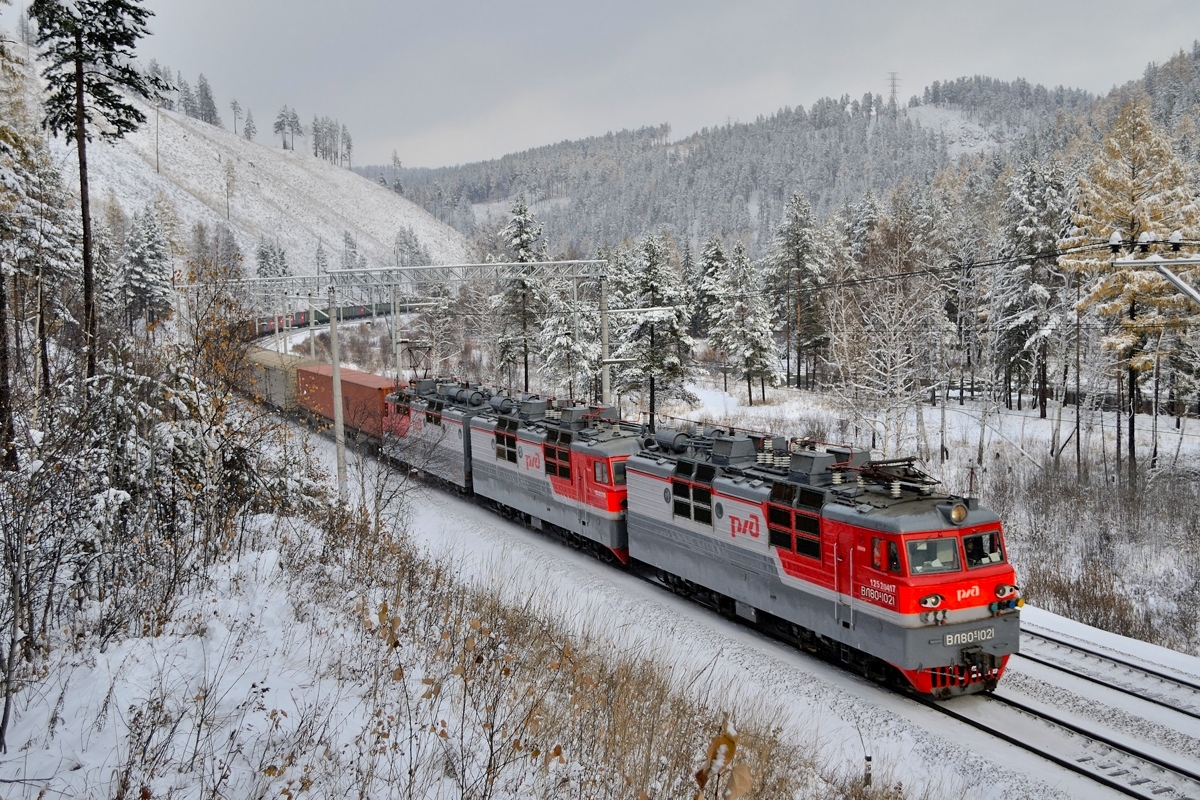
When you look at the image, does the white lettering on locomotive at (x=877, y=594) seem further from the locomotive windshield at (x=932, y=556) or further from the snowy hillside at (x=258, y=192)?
the snowy hillside at (x=258, y=192)

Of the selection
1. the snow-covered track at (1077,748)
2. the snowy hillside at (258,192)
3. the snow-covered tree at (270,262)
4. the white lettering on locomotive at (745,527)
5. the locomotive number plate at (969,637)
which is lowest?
the snow-covered track at (1077,748)

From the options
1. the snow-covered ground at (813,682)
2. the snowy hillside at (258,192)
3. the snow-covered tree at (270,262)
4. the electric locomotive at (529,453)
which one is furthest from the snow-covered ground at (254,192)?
the snow-covered ground at (813,682)

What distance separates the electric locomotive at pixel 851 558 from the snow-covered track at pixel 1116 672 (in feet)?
6.17

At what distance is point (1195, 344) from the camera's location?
3322 centimetres

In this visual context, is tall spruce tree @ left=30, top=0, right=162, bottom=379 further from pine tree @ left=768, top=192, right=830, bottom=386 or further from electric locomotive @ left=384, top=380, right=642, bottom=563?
pine tree @ left=768, top=192, right=830, bottom=386

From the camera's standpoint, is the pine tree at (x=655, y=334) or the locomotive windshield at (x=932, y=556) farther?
the pine tree at (x=655, y=334)

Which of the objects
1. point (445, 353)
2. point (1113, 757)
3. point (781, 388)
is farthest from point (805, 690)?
point (445, 353)

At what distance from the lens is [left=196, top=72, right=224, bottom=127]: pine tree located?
610 ft

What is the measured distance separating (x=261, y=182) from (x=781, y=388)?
132701 millimetres

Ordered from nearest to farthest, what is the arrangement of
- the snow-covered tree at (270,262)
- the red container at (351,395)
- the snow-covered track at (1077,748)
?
1. the snow-covered track at (1077,748)
2. the red container at (351,395)
3. the snow-covered tree at (270,262)

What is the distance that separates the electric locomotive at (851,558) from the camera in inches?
428

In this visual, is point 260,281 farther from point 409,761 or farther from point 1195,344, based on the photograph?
point 1195,344

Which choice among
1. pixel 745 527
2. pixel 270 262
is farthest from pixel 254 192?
pixel 745 527

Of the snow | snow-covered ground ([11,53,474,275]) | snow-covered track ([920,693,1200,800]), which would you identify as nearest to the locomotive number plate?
snow-covered track ([920,693,1200,800])
